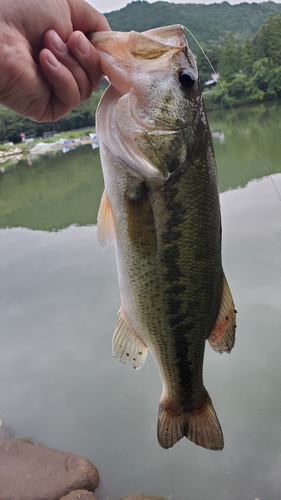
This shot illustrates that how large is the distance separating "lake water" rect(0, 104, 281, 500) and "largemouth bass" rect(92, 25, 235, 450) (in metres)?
1.87

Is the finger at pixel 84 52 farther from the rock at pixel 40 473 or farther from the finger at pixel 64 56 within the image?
the rock at pixel 40 473

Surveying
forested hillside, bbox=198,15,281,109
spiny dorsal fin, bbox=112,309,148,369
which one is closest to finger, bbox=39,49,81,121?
spiny dorsal fin, bbox=112,309,148,369

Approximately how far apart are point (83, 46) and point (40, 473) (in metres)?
3.07

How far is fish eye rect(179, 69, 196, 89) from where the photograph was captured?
4.21 feet

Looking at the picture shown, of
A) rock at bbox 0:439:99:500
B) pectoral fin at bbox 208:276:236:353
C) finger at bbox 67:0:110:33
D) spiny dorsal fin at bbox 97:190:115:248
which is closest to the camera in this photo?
finger at bbox 67:0:110:33

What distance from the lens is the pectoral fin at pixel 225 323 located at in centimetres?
157

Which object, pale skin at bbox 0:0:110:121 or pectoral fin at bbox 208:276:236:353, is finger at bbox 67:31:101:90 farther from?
pectoral fin at bbox 208:276:236:353

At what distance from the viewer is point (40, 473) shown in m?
3.16

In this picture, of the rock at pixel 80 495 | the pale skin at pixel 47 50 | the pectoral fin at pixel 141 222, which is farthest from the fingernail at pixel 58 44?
the rock at pixel 80 495

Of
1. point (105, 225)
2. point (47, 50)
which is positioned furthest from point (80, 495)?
point (47, 50)

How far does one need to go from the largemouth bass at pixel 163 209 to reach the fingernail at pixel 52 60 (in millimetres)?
141

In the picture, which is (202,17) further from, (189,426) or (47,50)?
(189,426)

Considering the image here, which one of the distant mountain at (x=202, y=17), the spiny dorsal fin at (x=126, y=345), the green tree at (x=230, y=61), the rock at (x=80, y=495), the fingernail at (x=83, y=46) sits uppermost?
the distant mountain at (x=202, y=17)

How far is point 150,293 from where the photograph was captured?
149cm
